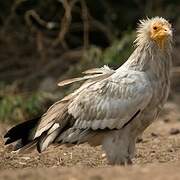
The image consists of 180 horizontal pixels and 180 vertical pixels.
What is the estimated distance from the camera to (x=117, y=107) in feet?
23.7

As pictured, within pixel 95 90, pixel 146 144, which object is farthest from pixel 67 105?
pixel 146 144

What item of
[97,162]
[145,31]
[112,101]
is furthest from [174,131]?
[112,101]

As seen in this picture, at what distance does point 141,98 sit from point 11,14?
7905mm

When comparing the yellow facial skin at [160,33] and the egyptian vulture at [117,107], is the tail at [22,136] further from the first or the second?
the yellow facial skin at [160,33]

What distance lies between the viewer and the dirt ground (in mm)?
5652

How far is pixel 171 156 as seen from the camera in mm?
8617

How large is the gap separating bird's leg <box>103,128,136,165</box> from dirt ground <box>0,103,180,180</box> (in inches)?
7.2

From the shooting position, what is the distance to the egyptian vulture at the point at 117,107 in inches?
282

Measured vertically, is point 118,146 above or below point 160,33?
below

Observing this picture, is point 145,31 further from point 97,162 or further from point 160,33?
point 97,162

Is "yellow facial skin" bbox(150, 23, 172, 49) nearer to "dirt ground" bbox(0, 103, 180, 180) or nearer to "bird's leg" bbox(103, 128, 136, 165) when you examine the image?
"bird's leg" bbox(103, 128, 136, 165)

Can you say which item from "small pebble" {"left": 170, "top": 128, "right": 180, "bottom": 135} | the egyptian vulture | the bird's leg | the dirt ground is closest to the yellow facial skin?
the egyptian vulture

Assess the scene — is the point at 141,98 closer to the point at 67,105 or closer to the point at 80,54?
the point at 67,105

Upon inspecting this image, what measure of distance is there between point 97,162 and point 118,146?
112cm
